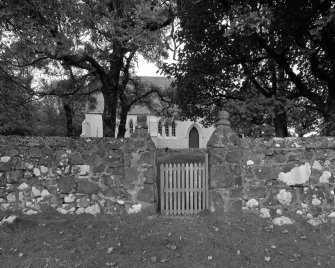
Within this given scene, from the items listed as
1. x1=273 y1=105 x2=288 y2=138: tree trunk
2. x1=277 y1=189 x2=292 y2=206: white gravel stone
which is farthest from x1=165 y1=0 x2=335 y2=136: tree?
x1=277 y1=189 x2=292 y2=206: white gravel stone


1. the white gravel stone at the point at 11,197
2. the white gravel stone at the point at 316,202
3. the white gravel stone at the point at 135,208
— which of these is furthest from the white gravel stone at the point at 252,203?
the white gravel stone at the point at 11,197

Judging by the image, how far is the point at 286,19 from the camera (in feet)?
29.6

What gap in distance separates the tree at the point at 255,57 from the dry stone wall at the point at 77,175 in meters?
4.65

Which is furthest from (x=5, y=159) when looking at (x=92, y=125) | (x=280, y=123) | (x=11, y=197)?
(x=92, y=125)

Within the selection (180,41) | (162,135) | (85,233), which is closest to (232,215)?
(85,233)

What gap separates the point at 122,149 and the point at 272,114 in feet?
16.7

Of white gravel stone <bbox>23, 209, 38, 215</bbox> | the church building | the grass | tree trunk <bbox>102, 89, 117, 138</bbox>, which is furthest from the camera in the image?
the church building

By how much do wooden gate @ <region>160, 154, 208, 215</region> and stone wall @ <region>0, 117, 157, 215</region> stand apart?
0.96 feet

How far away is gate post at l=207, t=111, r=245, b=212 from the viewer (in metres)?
6.76

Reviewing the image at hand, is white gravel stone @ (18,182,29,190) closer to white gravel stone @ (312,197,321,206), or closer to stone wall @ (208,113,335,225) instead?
stone wall @ (208,113,335,225)

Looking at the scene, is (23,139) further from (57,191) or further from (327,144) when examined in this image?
(327,144)

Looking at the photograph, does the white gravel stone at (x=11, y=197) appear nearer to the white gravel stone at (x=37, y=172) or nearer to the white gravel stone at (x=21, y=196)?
the white gravel stone at (x=21, y=196)

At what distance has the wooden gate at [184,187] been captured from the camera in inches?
273

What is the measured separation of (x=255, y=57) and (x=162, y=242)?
9.63 m
